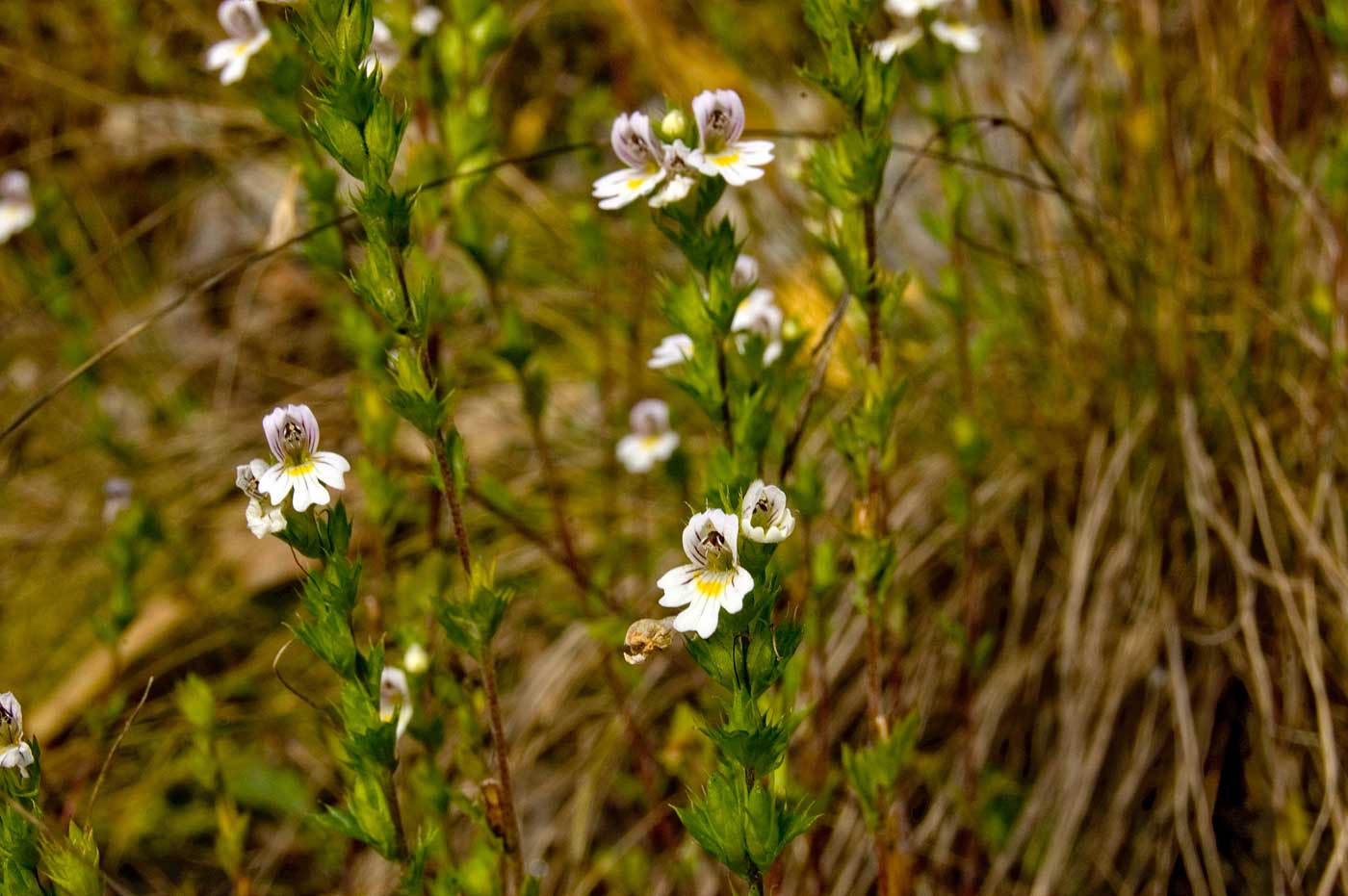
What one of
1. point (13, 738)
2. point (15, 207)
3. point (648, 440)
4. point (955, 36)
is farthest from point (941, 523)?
point (15, 207)

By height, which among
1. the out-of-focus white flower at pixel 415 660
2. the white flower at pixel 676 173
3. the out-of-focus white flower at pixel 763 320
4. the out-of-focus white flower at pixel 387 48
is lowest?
the out-of-focus white flower at pixel 415 660

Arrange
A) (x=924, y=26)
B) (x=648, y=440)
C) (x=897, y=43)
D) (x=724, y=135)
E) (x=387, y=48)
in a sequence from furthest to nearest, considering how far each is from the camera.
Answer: (x=648, y=440)
(x=387, y=48)
(x=924, y=26)
(x=897, y=43)
(x=724, y=135)

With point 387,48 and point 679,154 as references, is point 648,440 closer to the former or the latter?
point 387,48

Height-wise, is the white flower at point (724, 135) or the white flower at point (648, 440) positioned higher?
the white flower at point (724, 135)

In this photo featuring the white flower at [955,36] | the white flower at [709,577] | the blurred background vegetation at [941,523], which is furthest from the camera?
the blurred background vegetation at [941,523]

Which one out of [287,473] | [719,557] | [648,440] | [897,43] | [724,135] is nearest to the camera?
[719,557]

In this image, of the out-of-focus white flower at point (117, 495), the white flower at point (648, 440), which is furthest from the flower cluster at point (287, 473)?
the out-of-focus white flower at point (117, 495)

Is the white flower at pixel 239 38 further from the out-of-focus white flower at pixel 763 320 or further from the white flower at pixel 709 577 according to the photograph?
the white flower at pixel 709 577
